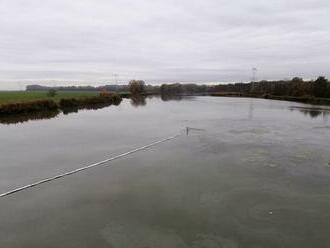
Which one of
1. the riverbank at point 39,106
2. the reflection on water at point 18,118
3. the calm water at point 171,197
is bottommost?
the calm water at point 171,197

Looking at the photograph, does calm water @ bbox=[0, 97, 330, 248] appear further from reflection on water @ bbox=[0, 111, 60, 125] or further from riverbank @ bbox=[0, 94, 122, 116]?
riverbank @ bbox=[0, 94, 122, 116]

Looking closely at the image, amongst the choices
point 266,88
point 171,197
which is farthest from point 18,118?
point 266,88

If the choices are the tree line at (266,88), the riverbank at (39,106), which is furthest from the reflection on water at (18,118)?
the tree line at (266,88)

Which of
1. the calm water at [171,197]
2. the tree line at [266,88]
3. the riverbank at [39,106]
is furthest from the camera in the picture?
the tree line at [266,88]

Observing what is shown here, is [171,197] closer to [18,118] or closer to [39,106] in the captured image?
[18,118]

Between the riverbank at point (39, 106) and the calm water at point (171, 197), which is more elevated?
the riverbank at point (39, 106)

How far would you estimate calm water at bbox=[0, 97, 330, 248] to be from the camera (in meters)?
5.59

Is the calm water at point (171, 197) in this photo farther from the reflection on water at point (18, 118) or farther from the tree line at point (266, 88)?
the tree line at point (266, 88)

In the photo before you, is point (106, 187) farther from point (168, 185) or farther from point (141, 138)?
point (141, 138)

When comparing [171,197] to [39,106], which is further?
[39,106]

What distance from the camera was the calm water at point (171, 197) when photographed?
5.59 m

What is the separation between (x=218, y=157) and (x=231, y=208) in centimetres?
445

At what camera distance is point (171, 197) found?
7371 millimetres

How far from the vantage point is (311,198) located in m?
7.39
